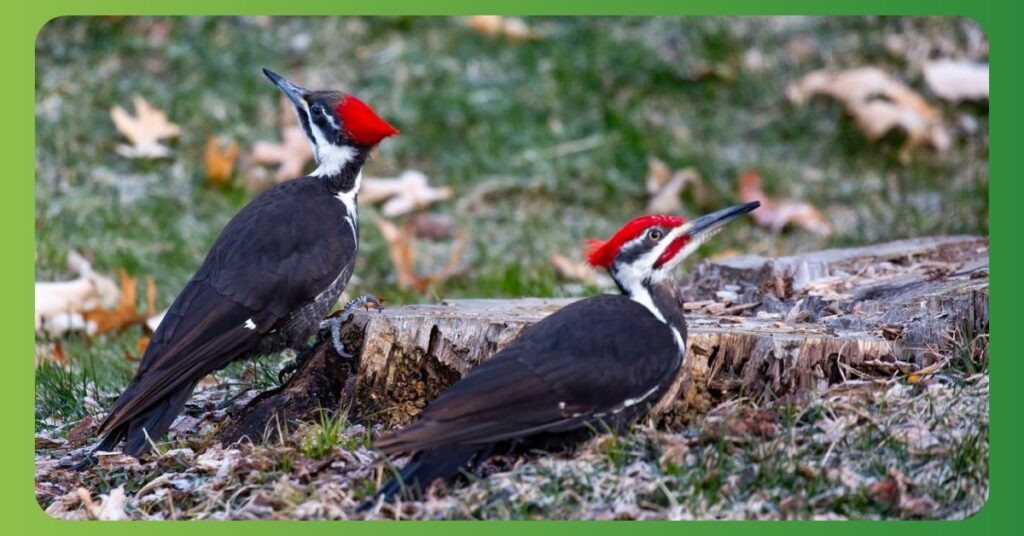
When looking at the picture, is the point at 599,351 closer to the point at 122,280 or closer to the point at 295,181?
the point at 295,181

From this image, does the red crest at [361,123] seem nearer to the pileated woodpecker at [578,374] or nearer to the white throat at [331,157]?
the white throat at [331,157]

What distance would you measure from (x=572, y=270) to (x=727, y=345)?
308 cm

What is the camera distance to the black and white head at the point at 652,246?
4.90m

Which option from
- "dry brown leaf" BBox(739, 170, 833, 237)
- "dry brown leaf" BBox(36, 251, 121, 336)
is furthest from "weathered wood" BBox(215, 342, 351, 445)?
"dry brown leaf" BBox(739, 170, 833, 237)

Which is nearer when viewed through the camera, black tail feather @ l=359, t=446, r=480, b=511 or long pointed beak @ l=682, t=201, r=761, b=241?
black tail feather @ l=359, t=446, r=480, b=511

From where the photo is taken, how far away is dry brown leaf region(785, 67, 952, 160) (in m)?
9.43

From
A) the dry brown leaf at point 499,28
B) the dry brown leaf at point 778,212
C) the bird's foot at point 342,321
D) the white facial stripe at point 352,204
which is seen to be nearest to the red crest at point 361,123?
the white facial stripe at point 352,204

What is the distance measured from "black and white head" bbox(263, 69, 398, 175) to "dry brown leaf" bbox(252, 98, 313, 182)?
122 inches

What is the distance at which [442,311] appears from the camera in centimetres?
540

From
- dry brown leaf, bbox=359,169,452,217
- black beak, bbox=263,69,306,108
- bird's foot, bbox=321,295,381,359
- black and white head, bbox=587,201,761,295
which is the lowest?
dry brown leaf, bbox=359,169,452,217

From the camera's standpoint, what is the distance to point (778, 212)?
8859mm

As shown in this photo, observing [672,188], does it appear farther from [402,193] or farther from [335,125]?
[335,125]

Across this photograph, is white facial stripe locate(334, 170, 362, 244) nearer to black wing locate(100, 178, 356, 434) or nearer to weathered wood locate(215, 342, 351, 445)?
black wing locate(100, 178, 356, 434)

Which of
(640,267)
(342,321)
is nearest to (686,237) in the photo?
(640,267)
